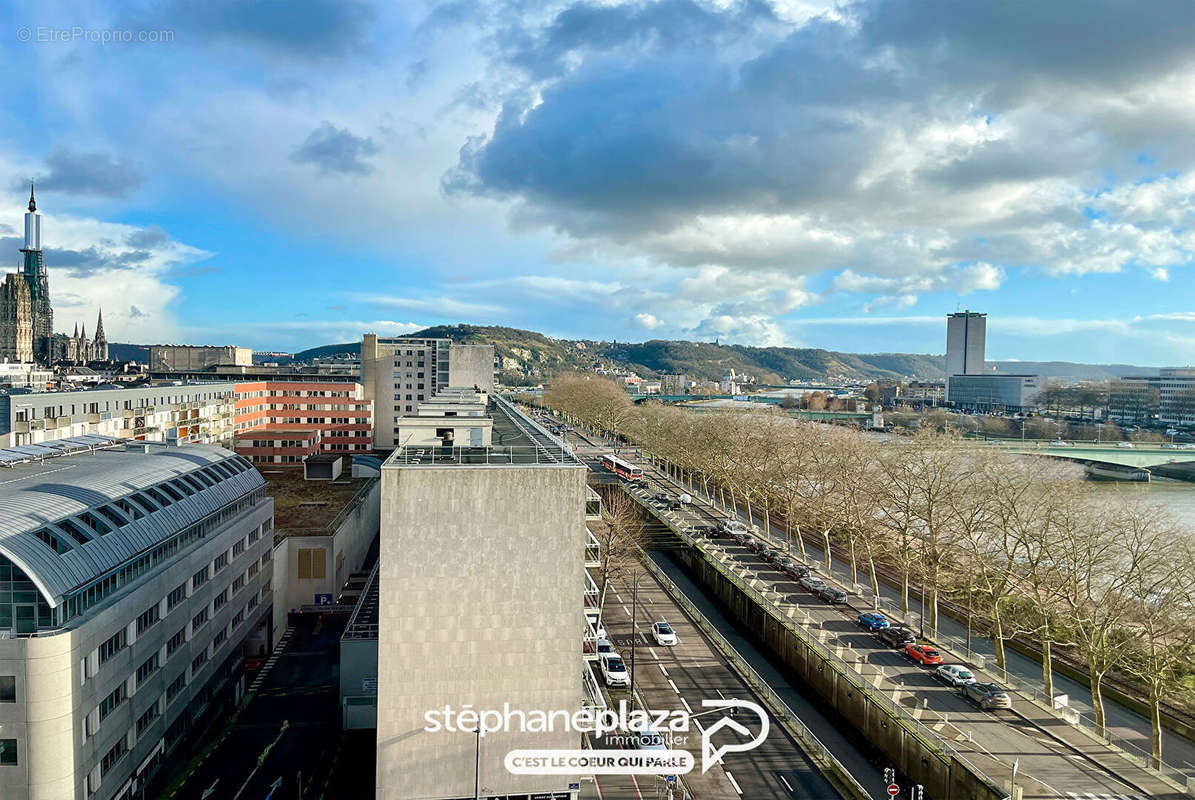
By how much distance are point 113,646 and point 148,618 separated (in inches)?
90.8

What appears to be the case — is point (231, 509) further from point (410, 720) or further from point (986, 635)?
point (986, 635)

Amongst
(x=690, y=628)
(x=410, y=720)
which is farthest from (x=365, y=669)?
(x=690, y=628)

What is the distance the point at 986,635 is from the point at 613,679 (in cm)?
1976

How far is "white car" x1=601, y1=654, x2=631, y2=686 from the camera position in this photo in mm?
30719

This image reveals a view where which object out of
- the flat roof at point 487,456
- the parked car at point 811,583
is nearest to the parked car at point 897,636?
the parked car at point 811,583

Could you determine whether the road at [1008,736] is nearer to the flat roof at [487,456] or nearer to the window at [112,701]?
the flat roof at [487,456]

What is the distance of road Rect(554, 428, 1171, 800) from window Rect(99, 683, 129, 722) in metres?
25.9

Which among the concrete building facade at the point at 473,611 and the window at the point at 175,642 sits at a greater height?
the concrete building facade at the point at 473,611

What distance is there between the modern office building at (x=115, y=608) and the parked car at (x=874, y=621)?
95.9ft

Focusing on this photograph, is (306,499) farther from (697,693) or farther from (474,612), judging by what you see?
(474,612)

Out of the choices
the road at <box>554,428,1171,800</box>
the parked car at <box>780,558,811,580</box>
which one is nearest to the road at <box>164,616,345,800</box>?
the road at <box>554,428,1171,800</box>

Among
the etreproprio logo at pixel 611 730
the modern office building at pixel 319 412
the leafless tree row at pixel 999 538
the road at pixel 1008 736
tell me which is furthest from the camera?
the modern office building at pixel 319 412

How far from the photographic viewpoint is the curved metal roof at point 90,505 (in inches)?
741

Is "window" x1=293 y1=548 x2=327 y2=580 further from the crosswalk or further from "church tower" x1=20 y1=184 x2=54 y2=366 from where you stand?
"church tower" x1=20 y1=184 x2=54 y2=366
